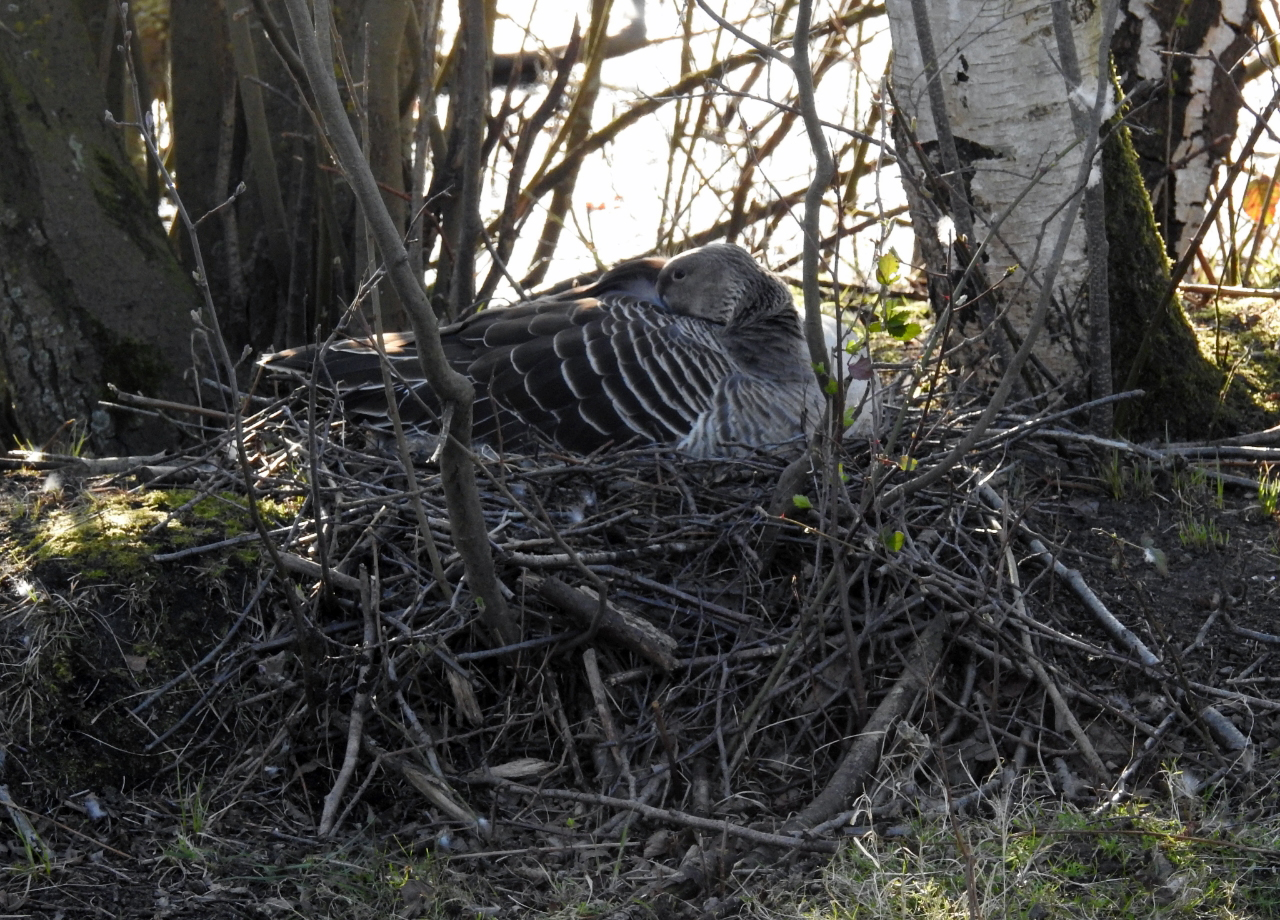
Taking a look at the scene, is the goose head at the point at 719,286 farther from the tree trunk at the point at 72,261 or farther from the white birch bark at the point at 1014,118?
the tree trunk at the point at 72,261

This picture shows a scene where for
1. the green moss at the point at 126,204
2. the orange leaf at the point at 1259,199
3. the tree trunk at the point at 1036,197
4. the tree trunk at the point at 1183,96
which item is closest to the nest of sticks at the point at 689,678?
the tree trunk at the point at 1036,197

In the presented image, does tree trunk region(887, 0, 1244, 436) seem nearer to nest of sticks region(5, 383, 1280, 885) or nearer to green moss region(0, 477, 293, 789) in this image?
nest of sticks region(5, 383, 1280, 885)

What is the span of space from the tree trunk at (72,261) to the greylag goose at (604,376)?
68 centimetres

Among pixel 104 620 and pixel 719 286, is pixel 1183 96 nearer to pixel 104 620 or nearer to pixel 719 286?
pixel 719 286

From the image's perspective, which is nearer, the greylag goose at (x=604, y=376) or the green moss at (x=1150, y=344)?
the greylag goose at (x=604, y=376)

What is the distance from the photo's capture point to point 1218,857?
3.07 meters

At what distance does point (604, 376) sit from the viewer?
4891 millimetres

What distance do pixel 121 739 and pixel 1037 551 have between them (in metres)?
2.69

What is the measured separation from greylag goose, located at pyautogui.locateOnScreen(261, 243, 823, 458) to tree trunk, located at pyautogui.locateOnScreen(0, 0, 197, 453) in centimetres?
68

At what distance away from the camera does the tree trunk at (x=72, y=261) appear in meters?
5.14

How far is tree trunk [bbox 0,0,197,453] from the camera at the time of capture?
5.14m

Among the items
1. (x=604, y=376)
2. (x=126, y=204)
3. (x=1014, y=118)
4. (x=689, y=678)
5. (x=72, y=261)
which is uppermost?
(x=126, y=204)

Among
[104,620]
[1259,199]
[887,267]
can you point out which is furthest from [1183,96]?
[104,620]

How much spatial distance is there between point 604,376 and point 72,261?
2.14 meters
